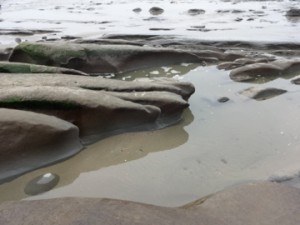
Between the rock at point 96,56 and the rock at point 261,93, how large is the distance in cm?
182

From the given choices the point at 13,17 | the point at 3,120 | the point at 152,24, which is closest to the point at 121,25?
the point at 152,24

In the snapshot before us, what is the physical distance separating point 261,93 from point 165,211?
8.75 ft

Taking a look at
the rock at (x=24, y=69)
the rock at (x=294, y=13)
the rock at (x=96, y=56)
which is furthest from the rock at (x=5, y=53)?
the rock at (x=294, y=13)

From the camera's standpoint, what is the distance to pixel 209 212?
2131mm

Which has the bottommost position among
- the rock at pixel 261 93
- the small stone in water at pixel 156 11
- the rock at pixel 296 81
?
the small stone in water at pixel 156 11

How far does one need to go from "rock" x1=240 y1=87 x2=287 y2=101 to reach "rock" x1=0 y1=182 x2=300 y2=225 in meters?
2.14

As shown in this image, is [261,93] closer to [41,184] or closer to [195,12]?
[41,184]

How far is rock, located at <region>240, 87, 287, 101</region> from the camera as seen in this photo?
14.2 ft

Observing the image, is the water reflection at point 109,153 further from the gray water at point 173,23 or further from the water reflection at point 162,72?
the gray water at point 173,23

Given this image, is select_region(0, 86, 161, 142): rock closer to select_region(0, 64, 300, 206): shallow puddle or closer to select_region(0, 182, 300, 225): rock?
select_region(0, 64, 300, 206): shallow puddle

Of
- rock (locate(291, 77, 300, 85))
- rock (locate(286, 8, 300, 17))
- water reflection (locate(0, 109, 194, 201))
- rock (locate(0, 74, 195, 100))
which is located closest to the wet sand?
water reflection (locate(0, 109, 194, 201))

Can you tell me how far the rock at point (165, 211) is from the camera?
193 cm

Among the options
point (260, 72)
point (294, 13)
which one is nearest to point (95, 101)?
point (260, 72)

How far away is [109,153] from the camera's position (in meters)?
3.14
